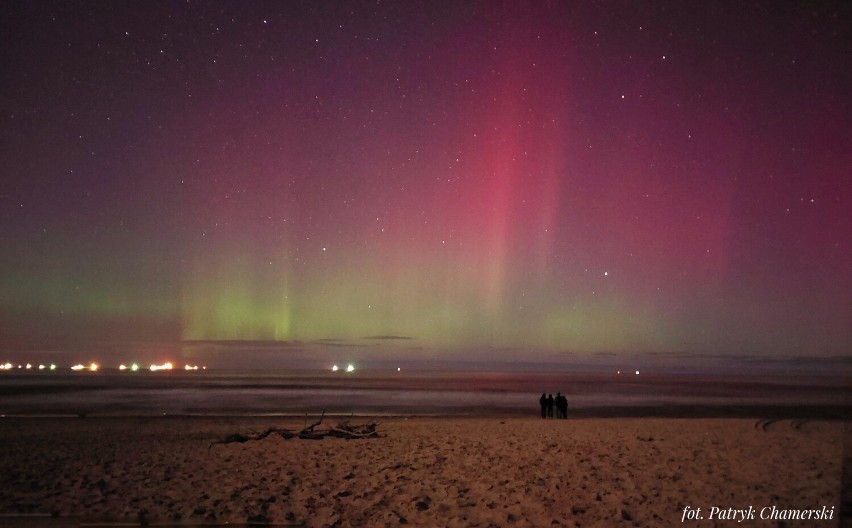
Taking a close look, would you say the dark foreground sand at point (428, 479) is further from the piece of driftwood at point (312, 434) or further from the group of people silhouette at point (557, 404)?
the group of people silhouette at point (557, 404)

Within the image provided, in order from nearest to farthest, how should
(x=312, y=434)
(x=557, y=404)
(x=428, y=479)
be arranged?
1. (x=428, y=479)
2. (x=312, y=434)
3. (x=557, y=404)

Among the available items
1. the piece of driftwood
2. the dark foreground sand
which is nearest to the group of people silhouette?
the dark foreground sand

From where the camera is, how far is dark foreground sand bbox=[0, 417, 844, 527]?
973 centimetres

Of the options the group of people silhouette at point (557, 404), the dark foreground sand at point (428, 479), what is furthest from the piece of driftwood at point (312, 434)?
the group of people silhouette at point (557, 404)

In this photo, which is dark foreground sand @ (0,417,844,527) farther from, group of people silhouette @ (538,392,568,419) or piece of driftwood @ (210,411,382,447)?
group of people silhouette @ (538,392,568,419)

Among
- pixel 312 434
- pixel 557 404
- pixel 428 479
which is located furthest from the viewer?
pixel 557 404

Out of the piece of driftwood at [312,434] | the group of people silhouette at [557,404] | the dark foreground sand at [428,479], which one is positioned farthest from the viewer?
the group of people silhouette at [557,404]

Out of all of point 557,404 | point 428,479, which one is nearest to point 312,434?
point 428,479

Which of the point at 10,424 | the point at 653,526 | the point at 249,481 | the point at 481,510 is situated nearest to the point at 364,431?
the point at 249,481

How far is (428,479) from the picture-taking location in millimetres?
11852

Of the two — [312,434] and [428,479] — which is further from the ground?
[428,479]

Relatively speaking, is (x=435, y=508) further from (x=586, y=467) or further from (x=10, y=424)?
(x=10, y=424)

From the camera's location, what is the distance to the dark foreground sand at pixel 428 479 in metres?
9.73

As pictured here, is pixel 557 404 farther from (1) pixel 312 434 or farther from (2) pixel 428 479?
(2) pixel 428 479
